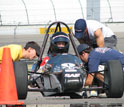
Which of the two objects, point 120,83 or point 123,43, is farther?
point 123,43

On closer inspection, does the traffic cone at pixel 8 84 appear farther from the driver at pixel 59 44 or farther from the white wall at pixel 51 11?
the white wall at pixel 51 11

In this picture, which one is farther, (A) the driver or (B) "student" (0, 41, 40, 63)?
(B) "student" (0, 41, 40, 63)

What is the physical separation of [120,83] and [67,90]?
77 cm

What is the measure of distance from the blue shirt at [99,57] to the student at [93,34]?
108 centimetres

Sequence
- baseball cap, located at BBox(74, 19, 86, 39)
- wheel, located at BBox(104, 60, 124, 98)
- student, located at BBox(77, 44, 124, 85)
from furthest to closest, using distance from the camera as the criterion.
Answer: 1. baseball cap, located at BBox(74, 19, 86, 39)
2. student, located at BBox(77, 44, 124, 85)
3. wheel, located at BBox(104, 60, 124, 98)

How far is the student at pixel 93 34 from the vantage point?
315 inches

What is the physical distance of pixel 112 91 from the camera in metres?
6.25

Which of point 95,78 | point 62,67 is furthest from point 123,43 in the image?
point 62,67

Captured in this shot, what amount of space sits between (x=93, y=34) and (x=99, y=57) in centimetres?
162

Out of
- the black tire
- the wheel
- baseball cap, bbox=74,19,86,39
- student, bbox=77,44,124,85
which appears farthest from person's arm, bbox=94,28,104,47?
the black tire

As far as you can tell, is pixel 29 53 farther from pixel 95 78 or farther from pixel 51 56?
pixel 95 78

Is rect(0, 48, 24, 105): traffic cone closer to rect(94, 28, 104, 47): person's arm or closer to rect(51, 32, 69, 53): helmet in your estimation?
rect(51, 32, 69, 53): helmet

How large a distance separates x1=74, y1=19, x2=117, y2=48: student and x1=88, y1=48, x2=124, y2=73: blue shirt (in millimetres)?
1083

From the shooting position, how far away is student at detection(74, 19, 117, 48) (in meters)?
8.01
